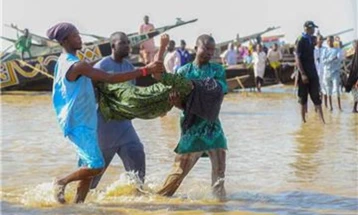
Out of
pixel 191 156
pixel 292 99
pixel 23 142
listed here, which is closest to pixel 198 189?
pixel 191 156

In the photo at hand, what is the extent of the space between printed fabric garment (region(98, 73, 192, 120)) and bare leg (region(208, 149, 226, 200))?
1.75ft

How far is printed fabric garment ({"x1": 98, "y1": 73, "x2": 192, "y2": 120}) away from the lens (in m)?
6.19

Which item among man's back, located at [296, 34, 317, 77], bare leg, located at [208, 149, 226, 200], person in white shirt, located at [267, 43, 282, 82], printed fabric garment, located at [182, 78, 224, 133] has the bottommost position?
person in white shirt, located at [267, 43, 282, 82]

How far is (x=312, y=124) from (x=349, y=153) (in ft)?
11.3

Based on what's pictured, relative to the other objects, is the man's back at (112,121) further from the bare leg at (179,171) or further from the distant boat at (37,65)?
the distant boat at (37,65)

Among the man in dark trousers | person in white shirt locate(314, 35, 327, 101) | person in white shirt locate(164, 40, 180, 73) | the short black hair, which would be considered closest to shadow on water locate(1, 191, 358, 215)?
the short black hair

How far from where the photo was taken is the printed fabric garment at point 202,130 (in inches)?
251

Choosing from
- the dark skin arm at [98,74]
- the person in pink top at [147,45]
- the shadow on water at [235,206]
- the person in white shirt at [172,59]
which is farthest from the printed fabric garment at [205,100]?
the person in pink top at [147,45]

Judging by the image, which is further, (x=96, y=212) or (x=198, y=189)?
(x=198, y=189)

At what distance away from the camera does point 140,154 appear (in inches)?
262

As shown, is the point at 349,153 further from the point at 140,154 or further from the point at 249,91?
the point at 249,91

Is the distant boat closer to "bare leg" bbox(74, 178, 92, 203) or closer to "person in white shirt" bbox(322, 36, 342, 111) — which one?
"person in white shirt" bbox(322, 36, 342, 111)

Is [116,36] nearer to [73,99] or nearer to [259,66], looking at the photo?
[73,99]

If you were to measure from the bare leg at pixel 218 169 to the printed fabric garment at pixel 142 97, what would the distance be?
1.75 ft
